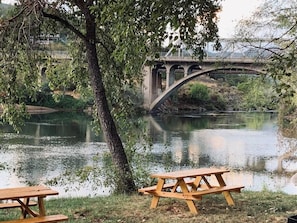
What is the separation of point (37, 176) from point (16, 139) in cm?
811

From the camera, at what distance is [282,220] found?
5.07m

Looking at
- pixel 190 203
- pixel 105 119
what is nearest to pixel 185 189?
pixel 190 203

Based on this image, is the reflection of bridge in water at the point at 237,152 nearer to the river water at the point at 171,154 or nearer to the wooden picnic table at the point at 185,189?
the river water at the point at 171,154

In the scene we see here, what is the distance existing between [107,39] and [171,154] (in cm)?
921

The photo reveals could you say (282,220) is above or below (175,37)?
below

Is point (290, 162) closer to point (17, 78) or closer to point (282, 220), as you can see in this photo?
point (17, 78)

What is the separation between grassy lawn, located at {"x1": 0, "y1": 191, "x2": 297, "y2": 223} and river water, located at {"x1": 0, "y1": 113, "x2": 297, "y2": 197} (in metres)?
3.15

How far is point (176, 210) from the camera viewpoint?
564 centimetres

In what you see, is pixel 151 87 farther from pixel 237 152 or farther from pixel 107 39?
pixel 107 39

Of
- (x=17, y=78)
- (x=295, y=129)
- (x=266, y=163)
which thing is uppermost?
(x=17, y=78)

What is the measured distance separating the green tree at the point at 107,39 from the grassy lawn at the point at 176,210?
5.01 feet

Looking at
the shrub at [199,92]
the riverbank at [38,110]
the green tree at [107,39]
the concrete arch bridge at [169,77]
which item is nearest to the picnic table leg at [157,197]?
the green tree at [107,39]

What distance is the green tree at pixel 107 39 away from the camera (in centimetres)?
402

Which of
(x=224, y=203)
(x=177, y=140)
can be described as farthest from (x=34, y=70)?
(x=177, y=140)
